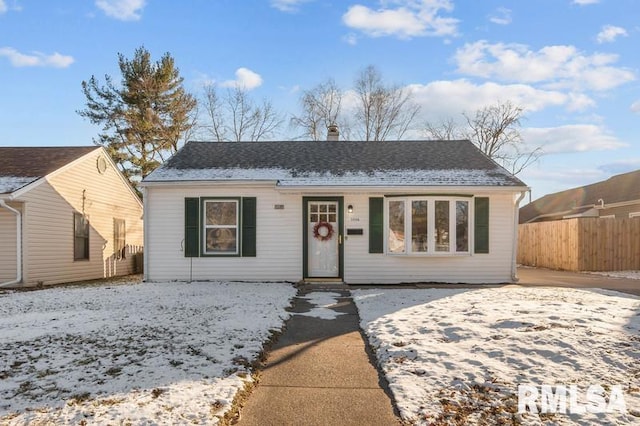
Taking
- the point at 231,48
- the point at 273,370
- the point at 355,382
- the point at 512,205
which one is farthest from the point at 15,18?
the point at 512,205

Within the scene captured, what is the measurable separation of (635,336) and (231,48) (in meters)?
13.9

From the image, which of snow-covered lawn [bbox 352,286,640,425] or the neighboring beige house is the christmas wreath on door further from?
the neighboring beige house

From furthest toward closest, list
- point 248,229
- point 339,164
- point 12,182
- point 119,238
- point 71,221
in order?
point 119,238 → point 71,221 → point 339,164 → point 12,182 → point 248,229

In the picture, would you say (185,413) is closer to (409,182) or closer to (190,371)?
(190,371)

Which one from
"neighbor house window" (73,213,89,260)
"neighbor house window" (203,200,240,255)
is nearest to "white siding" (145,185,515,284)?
"neighbor house window" (203,200,240,255)

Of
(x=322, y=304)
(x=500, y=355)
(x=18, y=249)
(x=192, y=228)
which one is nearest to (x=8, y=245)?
(x=18, y=249)

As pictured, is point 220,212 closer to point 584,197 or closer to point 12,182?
point 12,182

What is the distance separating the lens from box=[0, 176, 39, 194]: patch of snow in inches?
434

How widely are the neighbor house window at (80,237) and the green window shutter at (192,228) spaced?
4819 mm

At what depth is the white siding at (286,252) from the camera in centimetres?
1099

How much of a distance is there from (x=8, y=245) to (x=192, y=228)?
16.6 feet

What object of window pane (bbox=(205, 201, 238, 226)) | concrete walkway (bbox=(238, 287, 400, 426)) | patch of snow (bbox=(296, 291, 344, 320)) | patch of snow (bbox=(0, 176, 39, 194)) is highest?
patch of snow (bbox=(0, 176, 39, 194))

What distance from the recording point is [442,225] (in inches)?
423
